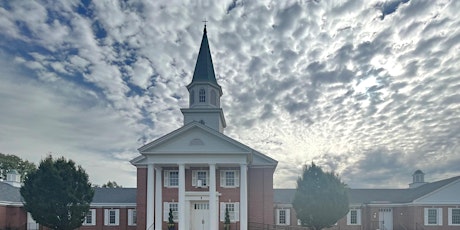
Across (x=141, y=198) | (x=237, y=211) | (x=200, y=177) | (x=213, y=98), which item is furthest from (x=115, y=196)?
(x=237, y=211)

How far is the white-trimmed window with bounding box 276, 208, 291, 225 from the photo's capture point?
140 feet

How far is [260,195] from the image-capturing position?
1393 inches

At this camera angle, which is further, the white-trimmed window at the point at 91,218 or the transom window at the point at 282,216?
the transom window at the point at 282,216

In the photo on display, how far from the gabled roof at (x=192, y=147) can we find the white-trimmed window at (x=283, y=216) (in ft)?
41.8

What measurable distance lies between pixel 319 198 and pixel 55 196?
19.2 metres

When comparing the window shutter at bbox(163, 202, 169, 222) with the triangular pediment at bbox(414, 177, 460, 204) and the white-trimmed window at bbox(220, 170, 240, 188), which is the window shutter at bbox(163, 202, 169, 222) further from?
the triangular pediment at bbox(414, 177, 460, 204)

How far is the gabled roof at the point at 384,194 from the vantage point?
4084 cm

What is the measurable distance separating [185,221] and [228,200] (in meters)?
3.73

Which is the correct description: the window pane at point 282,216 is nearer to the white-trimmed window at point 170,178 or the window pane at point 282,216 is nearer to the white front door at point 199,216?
the white front door at point 199,216

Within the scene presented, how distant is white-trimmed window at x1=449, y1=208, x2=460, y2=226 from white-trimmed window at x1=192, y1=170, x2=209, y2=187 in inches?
897

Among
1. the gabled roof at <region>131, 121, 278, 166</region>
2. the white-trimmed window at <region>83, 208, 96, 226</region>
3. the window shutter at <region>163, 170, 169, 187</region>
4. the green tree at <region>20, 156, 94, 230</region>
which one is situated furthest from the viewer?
the white-trimmed window at <region>83, 208, 96, 226</region>

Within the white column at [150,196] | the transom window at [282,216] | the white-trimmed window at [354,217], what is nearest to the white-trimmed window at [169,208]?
the white column at [150,196]

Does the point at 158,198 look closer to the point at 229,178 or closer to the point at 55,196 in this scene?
the point at 229,178

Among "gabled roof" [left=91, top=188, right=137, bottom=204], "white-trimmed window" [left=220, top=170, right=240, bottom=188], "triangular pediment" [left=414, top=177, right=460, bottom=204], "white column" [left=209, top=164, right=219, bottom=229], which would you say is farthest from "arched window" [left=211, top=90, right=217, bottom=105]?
"triangular pediment" [left=414, top=177, right=460, bottom=204]
